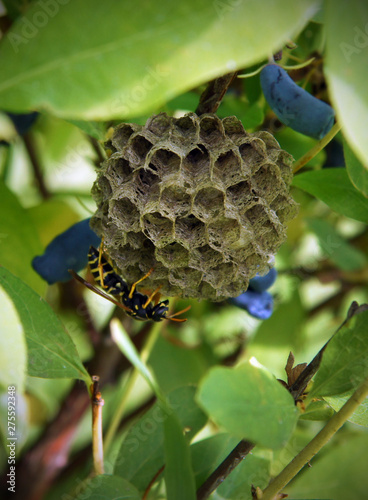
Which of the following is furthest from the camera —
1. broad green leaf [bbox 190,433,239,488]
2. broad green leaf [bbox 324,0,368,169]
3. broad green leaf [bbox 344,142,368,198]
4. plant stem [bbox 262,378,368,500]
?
broad green leaf [bbox 190,433,239,488]

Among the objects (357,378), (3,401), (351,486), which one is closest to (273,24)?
(357,378)

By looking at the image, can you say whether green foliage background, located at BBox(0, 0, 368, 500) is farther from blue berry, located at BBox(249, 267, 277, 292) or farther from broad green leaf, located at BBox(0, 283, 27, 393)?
blue berry, located at BBox(249, 267, 277, 292)

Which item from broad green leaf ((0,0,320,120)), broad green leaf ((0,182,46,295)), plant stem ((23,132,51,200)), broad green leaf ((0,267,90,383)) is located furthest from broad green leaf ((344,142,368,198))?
plant stem ((23,132,51,200))

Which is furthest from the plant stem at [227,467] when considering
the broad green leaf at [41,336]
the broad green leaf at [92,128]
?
the broad green leaf at [92,128]

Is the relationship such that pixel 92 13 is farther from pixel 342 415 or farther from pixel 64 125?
pixel 64 125

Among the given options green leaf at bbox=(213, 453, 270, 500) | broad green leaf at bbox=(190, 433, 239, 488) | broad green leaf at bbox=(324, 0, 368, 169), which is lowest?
green leaf at bbox=(213, 453, 270, 500)

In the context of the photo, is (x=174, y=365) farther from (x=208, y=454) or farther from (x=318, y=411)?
(x=318, y=411)

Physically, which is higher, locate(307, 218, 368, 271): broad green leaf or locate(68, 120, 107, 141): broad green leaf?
locate(68, 120, 107, 141): broad green leaf
